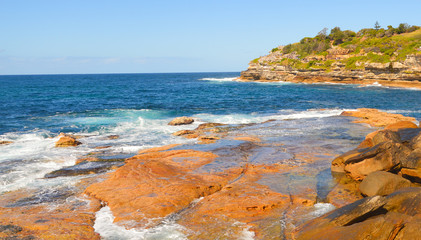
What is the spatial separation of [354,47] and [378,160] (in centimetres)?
8263

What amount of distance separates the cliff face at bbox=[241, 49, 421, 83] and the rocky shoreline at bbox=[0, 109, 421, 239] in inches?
2366

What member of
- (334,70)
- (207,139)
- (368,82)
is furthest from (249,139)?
(334,70)

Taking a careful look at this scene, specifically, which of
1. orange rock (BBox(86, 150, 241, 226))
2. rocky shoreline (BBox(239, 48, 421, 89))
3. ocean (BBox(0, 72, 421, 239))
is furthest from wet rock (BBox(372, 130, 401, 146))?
A: rocky shoreline (BBox(239, 48, 421, 89))

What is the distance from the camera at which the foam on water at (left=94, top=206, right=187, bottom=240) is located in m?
8.47

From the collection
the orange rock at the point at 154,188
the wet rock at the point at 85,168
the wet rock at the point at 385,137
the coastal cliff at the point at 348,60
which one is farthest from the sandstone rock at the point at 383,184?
the coastal cliff at the point at 348,60

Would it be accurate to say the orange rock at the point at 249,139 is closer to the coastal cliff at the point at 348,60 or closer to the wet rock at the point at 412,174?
the wet rock at the point at 412,174

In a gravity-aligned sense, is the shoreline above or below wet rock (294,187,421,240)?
above

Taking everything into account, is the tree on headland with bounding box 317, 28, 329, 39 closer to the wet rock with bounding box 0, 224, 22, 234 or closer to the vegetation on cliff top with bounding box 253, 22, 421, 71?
the vegetation on cliff top with bounding box 253, 22, 421, 71

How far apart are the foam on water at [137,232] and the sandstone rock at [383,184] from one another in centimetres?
611

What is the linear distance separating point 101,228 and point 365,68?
251ft

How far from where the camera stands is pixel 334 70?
80.1 meters

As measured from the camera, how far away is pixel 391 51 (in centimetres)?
7319

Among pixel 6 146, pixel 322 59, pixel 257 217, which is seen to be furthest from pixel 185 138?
pixel 322 59

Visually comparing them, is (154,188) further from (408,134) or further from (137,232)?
(408,134)
